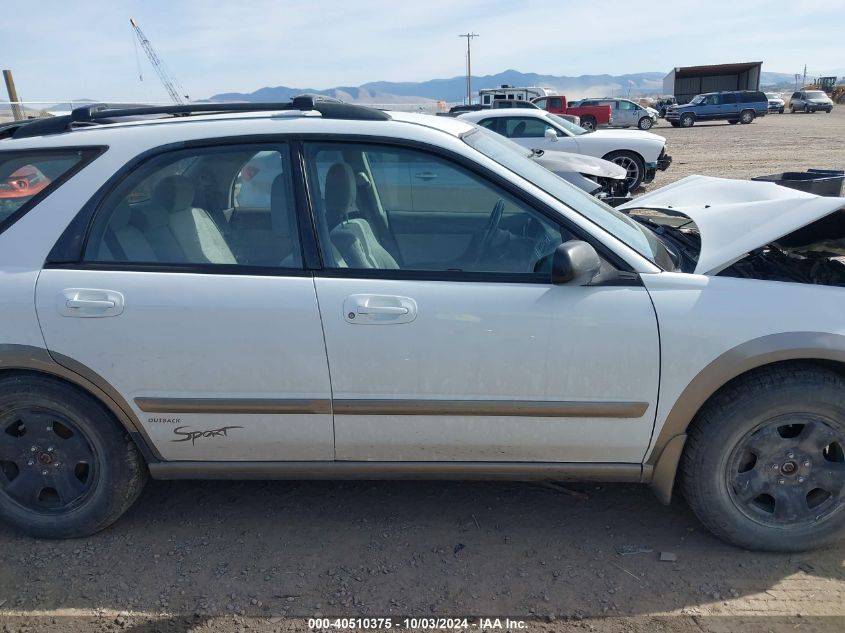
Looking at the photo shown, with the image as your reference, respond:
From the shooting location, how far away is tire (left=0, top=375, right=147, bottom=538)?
2.65m

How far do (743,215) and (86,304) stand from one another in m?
2.70

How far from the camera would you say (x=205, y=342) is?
2.51 m

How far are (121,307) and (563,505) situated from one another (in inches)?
82.5

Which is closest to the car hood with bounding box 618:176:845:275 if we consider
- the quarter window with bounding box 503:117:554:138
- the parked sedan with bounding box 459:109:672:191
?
the parked sedan with bounding box 459:109:672:191

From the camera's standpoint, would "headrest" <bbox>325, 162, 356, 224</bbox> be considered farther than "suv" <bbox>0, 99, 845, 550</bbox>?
Yes

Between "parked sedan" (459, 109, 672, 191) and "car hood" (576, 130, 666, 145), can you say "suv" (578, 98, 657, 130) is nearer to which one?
"car hood" (576, 130, 666, 145)

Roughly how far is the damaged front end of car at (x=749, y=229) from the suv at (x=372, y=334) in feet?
0.08

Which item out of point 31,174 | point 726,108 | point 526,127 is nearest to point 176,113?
point 31,174

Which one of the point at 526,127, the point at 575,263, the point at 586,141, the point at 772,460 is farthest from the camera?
the point at 526,127

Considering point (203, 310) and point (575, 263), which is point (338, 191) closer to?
point (203, 310)

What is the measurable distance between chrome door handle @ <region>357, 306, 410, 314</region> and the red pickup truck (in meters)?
27.1

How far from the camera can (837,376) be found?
97.7 inches

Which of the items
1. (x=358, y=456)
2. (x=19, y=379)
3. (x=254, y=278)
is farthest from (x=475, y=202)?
(x=19, y=379)

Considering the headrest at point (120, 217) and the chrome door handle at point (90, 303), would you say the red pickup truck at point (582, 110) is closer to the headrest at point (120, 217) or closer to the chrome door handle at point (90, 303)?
the headrest at point (120, 217)
